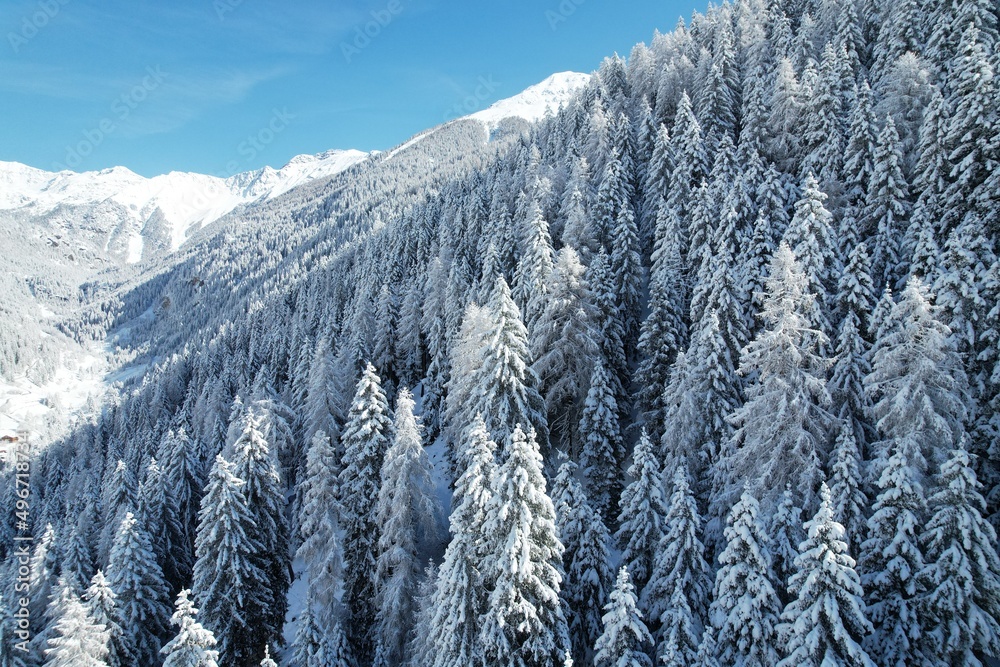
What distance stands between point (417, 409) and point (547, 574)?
3156cm

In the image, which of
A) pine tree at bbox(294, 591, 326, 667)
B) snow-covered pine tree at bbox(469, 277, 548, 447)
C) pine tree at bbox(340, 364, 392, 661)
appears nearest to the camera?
pine tree at bbox(294, 591, 326, 667)

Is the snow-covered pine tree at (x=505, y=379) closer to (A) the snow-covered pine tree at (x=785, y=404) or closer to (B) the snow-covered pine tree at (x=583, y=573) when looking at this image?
(B) the snow-covered pine tree at (x=583, y=573)

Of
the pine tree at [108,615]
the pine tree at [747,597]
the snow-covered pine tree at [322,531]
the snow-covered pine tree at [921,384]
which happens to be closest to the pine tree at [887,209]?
the snow-covered pine tree at [921,384]

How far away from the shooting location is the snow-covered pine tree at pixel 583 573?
21.7m

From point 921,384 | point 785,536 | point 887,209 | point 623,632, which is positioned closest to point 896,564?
point 785,536

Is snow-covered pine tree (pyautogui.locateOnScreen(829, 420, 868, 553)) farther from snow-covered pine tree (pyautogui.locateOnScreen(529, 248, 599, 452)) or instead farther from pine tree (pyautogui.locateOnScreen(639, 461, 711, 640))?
snow-covered pine tree (pyautogui.locateOnScreen(529, 248, 599, 452))

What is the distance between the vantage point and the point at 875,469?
18844 millimetres

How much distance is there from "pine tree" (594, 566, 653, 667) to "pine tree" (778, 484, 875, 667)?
430 cm

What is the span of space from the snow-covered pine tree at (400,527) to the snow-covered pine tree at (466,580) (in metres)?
5.42

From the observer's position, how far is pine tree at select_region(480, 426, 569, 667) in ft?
62.1

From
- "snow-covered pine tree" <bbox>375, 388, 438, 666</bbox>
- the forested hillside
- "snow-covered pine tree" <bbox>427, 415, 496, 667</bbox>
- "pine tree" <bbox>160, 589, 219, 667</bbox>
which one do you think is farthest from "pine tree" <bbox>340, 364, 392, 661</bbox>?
"snow-covered pine tree" <bbox>427, 415, 496, 667</bbox>

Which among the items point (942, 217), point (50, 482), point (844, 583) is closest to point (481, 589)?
point (844, 583)

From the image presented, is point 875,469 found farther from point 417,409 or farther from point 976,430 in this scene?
point 417,409

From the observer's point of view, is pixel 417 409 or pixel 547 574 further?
pixel 417 409
